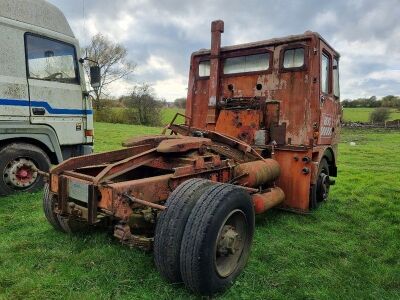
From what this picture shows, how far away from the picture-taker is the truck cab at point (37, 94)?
5.54 meters

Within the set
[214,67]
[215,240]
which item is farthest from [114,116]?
[215,240]

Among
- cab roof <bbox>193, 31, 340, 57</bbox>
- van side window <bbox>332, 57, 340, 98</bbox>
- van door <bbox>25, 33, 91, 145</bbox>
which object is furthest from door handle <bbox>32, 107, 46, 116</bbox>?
van side window <bbox>332, 57, 340, 98</bbox>

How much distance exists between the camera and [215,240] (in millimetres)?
2766

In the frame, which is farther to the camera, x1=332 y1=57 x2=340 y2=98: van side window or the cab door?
x1=332 y1=57 x2=340 y2=98: van side window

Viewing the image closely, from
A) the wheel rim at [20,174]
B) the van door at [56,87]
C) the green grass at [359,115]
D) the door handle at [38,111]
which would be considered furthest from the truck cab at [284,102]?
the green grass at [359,115]

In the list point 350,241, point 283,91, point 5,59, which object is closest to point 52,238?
point 5,59

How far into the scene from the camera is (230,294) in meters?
2.93

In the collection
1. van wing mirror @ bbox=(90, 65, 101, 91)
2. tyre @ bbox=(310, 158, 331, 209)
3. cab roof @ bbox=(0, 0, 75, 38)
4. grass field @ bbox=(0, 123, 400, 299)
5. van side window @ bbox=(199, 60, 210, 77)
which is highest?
cab roof @ bbox=(0, 0, 75, 38)

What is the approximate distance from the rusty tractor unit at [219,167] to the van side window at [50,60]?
7.26 feet

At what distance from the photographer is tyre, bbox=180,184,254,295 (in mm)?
2674

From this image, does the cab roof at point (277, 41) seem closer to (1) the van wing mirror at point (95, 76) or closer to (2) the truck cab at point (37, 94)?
(1) the van wing mirror at point (95, 76)

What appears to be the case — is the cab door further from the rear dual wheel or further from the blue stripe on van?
the blue stripe on van

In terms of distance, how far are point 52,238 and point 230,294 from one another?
2148 mm

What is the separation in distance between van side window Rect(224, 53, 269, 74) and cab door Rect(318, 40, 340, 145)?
35.5 inches
